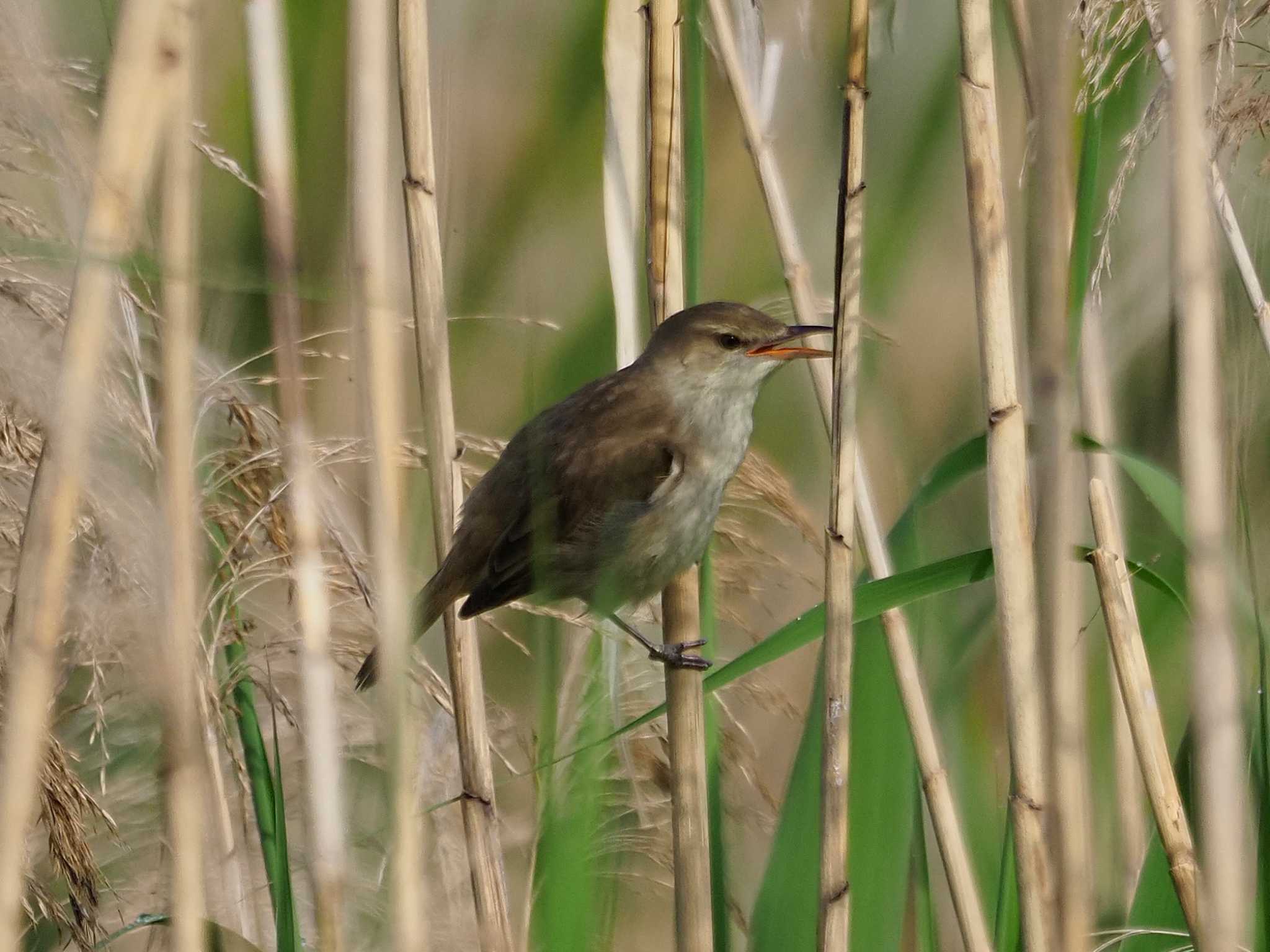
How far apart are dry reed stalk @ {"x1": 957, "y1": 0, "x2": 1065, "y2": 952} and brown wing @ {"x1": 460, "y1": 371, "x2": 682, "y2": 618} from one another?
102 centimetres

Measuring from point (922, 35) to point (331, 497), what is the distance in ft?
5.69

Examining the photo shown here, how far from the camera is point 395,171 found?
155 inches

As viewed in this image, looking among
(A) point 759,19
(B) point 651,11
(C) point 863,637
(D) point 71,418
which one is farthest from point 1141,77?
(D) point 71,418

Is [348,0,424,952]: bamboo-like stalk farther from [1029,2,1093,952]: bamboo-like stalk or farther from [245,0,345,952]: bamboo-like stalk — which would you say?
[1029,2,1093,952]: bamboo-like stalk

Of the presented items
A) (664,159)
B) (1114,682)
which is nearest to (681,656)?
(664,159)

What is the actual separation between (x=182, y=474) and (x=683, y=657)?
0.74 metres

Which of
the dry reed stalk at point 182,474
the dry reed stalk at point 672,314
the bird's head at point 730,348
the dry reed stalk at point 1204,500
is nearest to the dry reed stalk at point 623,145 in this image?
the dry reed stalk at point 672,314

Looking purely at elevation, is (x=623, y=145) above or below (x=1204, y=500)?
above

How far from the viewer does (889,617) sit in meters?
1.76

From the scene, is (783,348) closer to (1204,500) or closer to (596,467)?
(596,467)

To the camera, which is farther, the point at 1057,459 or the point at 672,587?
the point at 672,587

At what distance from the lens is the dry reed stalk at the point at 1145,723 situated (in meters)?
1.54

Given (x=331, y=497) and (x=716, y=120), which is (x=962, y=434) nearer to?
(x=716, y=120)

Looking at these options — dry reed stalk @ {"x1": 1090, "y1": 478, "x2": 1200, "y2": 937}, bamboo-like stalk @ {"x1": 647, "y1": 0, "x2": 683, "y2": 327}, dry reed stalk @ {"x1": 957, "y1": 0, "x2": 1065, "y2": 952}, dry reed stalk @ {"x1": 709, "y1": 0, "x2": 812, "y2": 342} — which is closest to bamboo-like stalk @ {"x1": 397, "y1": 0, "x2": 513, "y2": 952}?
bamboo-like stalk @ {"x1": 647, "y1": 0, "x2": 683, "y2": 327}
